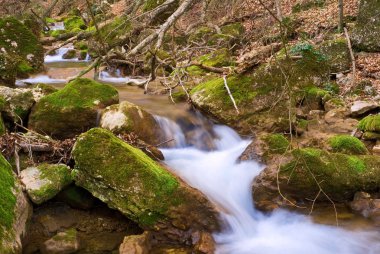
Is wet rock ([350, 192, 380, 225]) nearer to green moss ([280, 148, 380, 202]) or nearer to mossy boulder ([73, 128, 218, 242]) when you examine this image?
green moss ([280, 148, 380, 202])

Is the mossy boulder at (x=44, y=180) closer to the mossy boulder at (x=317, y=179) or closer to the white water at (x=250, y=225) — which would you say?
the white water at (x=250, y=225)

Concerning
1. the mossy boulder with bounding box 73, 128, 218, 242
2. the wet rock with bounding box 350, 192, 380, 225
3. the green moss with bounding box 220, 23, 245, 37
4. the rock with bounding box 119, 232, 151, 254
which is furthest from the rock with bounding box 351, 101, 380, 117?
the green moss with bounding box 220, 23, 245, 37

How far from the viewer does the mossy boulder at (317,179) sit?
5.54 meters

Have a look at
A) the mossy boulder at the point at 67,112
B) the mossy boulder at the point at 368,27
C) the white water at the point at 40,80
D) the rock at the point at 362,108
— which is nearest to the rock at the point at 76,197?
the mossy boulder at the point at 67,112

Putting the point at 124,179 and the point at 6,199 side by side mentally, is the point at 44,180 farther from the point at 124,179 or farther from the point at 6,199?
the point at 124,179

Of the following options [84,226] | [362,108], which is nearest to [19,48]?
[84,226]

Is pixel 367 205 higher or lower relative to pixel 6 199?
lower

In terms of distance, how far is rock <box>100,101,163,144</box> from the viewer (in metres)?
6.66

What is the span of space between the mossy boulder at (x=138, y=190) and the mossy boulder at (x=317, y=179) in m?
0.96

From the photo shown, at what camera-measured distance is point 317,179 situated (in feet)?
18.0

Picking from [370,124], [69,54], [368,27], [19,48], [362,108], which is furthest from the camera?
[69,54]

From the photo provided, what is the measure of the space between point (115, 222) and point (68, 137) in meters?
2.22

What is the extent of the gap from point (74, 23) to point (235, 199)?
20.0 metres

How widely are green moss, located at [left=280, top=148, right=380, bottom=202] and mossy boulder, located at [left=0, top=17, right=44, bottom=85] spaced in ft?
26.3
